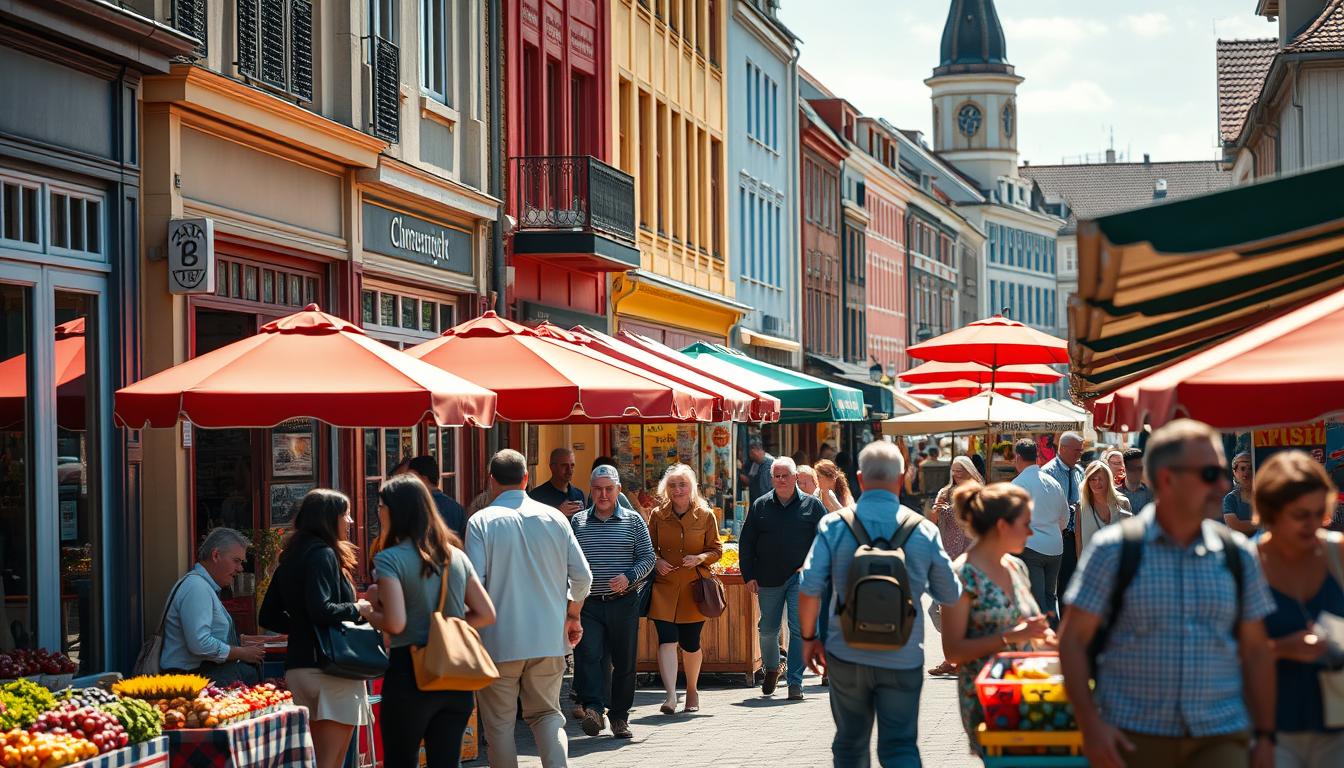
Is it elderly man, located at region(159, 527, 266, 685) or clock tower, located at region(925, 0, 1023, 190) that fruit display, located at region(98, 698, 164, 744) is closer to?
elderly man, located at region(159, 527, 266, 685)

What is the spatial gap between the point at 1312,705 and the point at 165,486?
8.85 m

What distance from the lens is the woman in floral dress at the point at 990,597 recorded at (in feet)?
26.5

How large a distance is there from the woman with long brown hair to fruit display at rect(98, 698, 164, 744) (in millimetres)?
9265

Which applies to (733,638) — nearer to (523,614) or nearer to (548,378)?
(548,378)

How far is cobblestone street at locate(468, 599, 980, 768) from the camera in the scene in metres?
12.3

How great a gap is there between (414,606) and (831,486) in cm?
900

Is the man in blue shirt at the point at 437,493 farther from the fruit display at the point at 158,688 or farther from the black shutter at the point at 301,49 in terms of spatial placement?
the black shutter at the point at 301,49

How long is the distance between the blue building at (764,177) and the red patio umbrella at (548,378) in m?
25.8

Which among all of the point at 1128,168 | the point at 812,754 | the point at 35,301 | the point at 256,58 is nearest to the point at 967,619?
the point at 812,754

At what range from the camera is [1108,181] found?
15012 cm

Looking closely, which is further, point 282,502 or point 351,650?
point 282,502

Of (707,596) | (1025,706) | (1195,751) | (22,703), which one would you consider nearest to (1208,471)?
(1195,751)

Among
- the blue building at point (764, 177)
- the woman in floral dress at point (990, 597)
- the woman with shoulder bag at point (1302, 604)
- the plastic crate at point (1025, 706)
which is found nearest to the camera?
the woman with shoulder bag at point (1302, 604)

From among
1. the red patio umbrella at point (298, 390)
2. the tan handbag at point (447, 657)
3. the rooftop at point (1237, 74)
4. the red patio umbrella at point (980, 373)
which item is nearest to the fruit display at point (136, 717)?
the tan handbag at point (447, 657)
